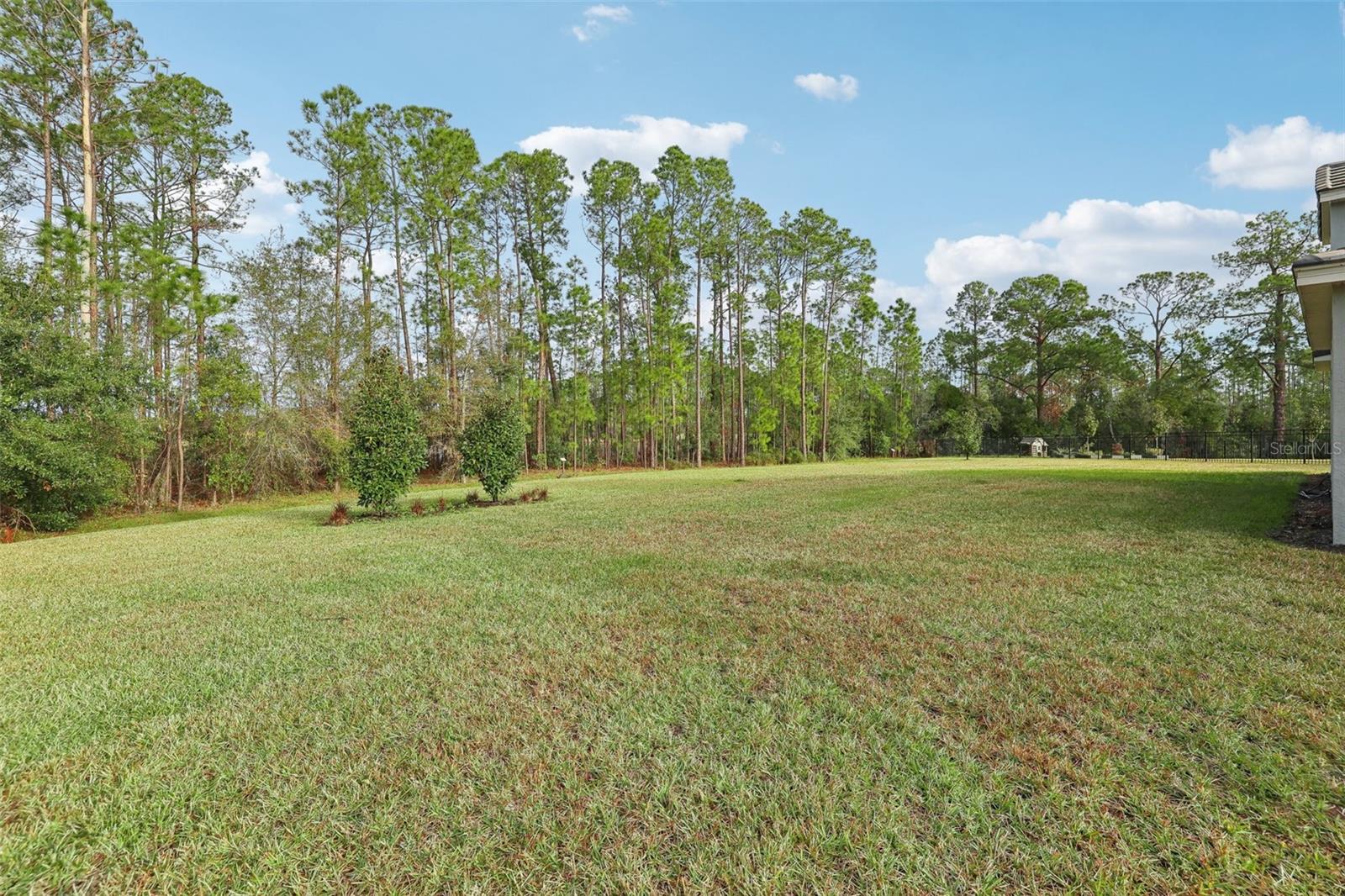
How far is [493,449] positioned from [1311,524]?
1169cm

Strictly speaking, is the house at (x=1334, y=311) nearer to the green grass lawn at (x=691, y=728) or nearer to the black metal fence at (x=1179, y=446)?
the green grass lawn at (x=691, y=728)

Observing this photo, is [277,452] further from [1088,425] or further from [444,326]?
[1088,425]

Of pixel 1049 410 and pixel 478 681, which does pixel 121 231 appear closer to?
pixel 478 681

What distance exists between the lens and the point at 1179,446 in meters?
28.7

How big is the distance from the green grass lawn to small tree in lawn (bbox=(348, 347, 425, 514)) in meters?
4.18

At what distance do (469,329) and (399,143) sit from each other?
22.1 ft

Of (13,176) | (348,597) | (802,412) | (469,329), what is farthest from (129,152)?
(802,412)

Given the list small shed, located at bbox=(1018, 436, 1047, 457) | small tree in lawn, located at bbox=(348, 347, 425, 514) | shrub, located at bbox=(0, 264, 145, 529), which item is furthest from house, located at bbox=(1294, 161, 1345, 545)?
small shed, located at bbox=(1018, 436, 1047, 457)

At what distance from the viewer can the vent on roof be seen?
5.97m

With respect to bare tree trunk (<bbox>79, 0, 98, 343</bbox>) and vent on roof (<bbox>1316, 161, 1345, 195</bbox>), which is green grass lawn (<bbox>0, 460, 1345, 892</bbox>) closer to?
vent on roof (<bbox>1316, 161, 1345, 195</bbox>)

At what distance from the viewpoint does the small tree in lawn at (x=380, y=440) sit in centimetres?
891

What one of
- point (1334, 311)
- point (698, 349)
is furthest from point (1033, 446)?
point (1334, 311)

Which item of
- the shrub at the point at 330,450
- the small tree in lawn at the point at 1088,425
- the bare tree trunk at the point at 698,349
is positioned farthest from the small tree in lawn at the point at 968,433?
the shrub at the point at 330,450

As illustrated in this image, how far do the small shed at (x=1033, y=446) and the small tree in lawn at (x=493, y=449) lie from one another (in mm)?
33810
